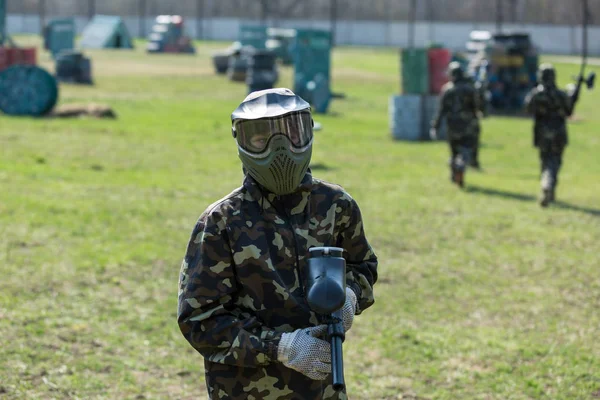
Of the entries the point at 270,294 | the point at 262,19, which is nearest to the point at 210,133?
the point at 270,294

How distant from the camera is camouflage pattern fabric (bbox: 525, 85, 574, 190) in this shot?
47.0ft

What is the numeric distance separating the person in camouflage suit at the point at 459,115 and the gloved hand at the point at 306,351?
42.2ft

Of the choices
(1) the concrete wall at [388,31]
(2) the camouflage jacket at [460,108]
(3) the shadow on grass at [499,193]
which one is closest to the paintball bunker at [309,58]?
(2) the camouflage jacket at [460,108]

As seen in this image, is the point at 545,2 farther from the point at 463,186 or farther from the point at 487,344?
the point at 487,344

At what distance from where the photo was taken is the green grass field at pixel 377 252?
734 centimetres

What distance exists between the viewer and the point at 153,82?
128ft

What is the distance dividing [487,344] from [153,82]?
105 ft

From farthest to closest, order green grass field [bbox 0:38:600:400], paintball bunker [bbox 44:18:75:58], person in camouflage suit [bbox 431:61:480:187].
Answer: paintball bunker [bbox 44:18:75:58], person in camouflage suit [bbox 431:61:480:187], green grass field [bbox 0:38:600:400]

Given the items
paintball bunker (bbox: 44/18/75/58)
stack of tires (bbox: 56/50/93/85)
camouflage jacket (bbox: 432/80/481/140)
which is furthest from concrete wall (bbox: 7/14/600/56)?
camouflage jacket (bbox: 432/80/481/140)

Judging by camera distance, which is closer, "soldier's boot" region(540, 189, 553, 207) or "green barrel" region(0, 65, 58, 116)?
"soldier's boot" region(540, 189, 553, 207)

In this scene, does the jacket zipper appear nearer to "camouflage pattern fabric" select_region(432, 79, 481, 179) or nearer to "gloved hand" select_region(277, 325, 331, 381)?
"gloved hand" select_region(277, 325, 331, 381)

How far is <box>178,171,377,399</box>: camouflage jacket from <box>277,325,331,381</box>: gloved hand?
2.2 inches

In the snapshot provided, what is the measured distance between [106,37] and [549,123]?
5210cm

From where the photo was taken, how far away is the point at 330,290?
11.1ft
